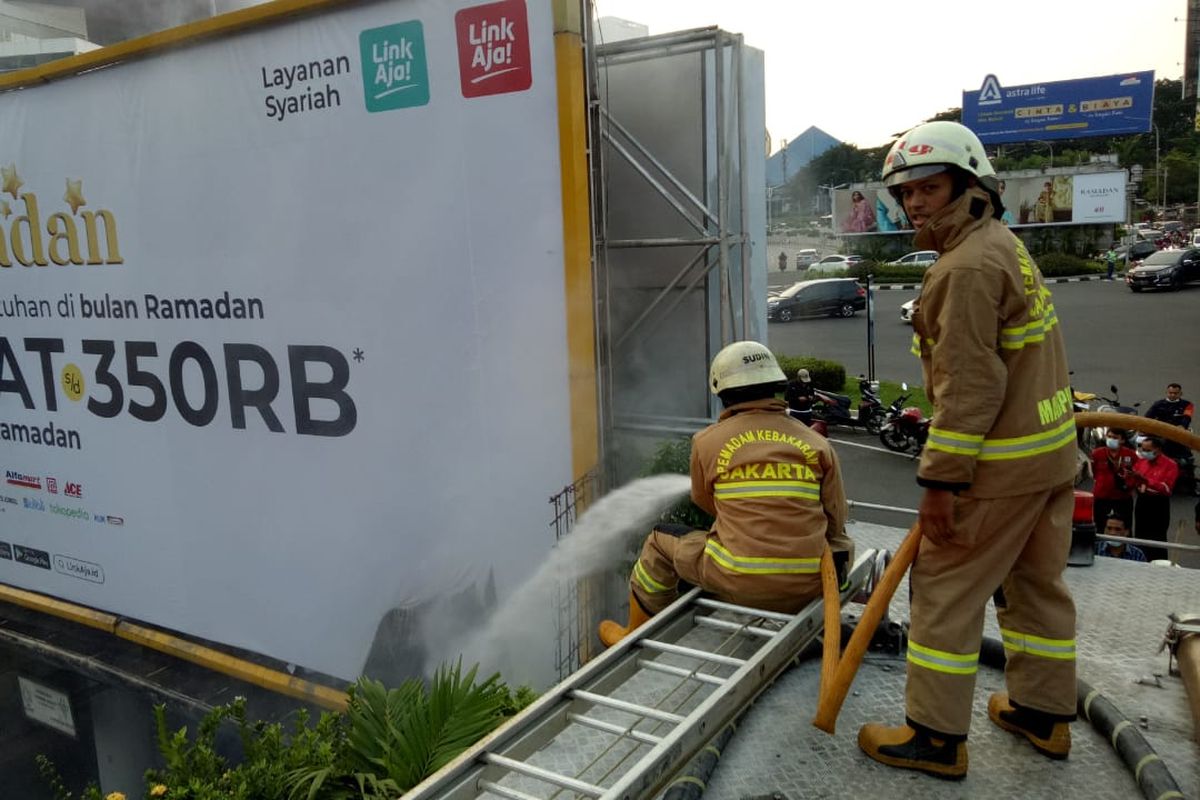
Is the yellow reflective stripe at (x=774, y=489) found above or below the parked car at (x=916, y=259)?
below

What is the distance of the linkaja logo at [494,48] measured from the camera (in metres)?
3.88

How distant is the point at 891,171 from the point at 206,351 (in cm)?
397

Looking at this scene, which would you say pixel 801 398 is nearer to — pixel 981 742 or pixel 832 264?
pixel 981 742

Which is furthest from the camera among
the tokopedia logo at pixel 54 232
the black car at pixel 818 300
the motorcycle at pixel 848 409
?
the black car at pixel 818 300

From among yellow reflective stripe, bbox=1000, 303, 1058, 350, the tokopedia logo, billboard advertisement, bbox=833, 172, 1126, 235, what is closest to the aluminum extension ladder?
yellow reflective stripe, bbox=1000, 303, 1058, 350

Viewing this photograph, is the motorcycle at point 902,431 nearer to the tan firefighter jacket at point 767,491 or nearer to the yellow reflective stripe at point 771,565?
the tan firefighter jacket at point 767,491

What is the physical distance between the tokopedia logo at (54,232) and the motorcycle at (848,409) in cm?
1029

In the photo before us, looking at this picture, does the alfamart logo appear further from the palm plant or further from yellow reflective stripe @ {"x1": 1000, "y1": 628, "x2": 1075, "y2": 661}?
yellow reflective stripe @ {"x1": 1000, "y1": 628, "x2": 1075, "y2": 661}

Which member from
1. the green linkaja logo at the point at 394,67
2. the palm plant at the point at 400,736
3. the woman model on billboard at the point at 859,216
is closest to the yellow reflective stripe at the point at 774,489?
the palm plant at the point at 400,736

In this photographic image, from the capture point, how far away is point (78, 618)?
232 inches

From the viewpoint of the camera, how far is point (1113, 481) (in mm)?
7500

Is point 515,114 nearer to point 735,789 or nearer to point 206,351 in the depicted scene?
point 206,351

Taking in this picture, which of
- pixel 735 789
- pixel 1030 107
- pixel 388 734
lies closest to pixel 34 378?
pixel 388 734

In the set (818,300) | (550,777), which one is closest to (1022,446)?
(550,777)
